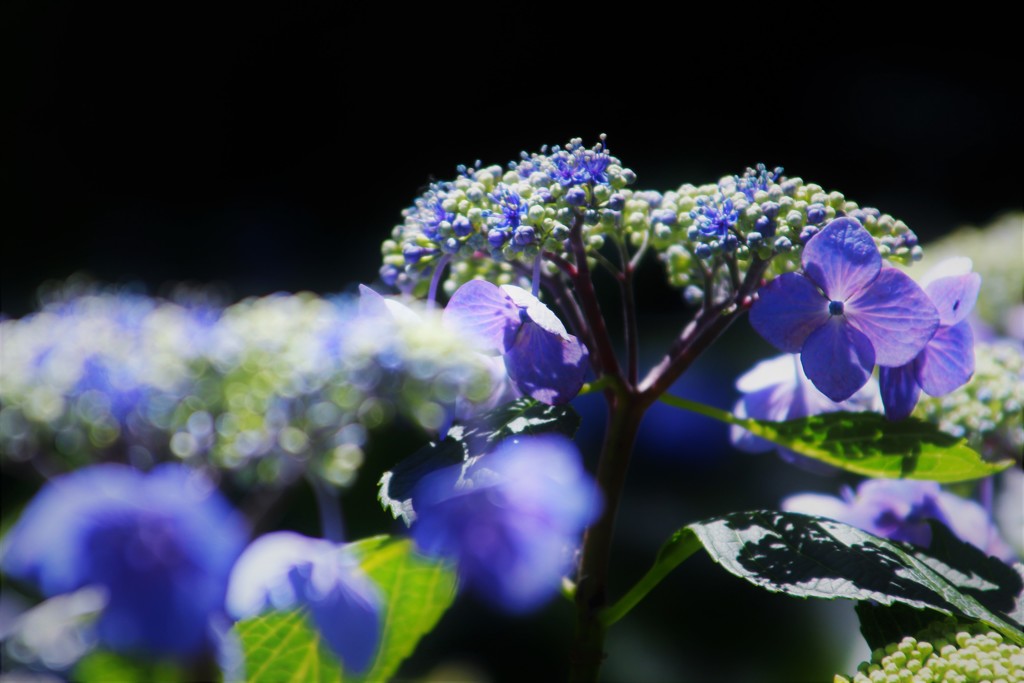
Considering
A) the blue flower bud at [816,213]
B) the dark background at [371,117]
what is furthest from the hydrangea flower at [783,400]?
the dark background at [371,117]

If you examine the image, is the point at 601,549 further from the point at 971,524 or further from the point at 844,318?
the point at 971,524

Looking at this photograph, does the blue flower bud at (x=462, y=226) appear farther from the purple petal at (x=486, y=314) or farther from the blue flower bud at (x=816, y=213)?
the blue flower bud at (x=816, y=213)

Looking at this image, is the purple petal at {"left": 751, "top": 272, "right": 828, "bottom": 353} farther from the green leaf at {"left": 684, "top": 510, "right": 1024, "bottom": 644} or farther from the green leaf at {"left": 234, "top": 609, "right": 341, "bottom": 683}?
the green leaf at {"left": 234, "top": 609, "right": 341, "bottom": 683}

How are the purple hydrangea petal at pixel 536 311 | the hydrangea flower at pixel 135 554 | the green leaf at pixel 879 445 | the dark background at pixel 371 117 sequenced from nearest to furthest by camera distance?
the hydrangea flower at pixel 135 554 → the purple hydrangea petal at pixel 536 311 → the green leaf at pixel 879 445 → the dark background at pixel 371 117

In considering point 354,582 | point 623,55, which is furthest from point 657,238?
point 623,55

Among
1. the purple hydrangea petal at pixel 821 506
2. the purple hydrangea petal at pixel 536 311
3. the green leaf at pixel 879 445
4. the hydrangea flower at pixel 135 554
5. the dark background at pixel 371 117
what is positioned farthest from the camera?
the dark background at pixel 371 117

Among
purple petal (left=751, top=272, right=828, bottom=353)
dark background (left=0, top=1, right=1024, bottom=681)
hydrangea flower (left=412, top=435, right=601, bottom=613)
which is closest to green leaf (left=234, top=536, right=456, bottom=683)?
hydrangea flower (left=412, top=435, right=601, bottom=613)

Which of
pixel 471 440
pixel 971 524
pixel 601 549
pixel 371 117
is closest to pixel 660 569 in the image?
pixel 601 549

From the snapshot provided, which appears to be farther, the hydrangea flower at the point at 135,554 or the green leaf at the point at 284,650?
the green leaf at the point at 284,650
